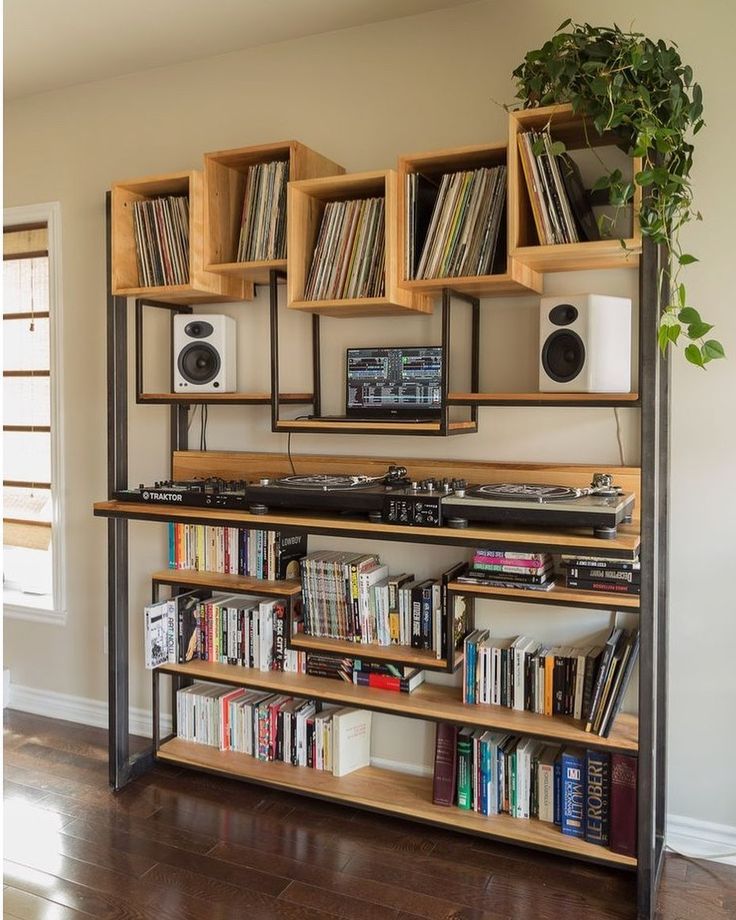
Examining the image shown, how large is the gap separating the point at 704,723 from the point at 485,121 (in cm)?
196

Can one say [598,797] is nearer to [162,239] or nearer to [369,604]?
[369,604]

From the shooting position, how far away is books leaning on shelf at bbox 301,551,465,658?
252 cm

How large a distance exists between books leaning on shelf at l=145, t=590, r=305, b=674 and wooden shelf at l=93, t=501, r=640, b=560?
1.30 feet

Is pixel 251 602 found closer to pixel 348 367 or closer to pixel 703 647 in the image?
pixel 348 367

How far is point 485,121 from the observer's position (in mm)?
2588

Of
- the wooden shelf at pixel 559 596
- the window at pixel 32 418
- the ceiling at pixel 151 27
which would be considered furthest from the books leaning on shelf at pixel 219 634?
the ceiling at pixel 151 27

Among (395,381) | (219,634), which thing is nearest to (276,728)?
(219,634)

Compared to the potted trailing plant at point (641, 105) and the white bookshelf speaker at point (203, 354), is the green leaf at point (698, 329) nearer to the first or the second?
the potted trailing plant at point (641, 105)

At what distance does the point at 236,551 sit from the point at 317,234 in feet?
3.69

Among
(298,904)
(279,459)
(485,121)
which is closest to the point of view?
(298,904)

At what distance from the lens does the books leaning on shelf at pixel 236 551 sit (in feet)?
9.29

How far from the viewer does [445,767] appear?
2518 mm

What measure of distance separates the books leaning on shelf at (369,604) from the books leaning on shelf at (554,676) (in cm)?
13

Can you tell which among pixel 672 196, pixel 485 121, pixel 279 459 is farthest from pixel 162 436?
pixel 672 196
